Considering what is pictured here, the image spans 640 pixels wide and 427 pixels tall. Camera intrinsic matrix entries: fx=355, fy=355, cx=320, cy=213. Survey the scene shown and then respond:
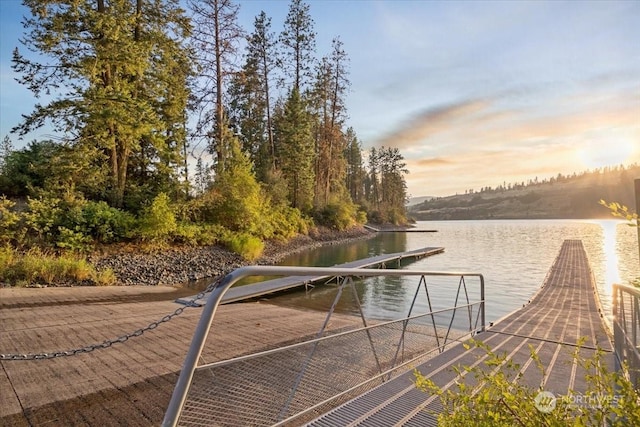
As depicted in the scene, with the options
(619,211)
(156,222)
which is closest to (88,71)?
(156,222)

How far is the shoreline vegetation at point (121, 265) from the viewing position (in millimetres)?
8250

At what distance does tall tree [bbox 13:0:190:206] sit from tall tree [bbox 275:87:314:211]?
14.5 m

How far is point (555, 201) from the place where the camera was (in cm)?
11956

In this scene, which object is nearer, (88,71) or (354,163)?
(88,71)

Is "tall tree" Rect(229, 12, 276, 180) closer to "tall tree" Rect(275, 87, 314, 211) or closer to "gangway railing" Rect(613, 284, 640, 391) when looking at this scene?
"tall tree" Rect(275, 87, 314, 211)

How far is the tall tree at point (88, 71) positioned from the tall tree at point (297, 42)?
1537 cm

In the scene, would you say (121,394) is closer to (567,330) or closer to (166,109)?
(567,330)

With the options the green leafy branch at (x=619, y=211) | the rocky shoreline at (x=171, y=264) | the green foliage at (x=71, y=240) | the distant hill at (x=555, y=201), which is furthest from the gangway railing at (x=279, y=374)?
the distant hill at (x=555, y=201)

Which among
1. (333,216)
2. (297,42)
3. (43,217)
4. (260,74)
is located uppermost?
(297,42)

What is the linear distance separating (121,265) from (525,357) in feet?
34.1

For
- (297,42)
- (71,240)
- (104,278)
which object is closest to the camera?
(104,278)

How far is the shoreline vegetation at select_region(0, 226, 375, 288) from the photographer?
825 cm

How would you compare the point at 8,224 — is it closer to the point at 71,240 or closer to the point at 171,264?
the point at 71,240

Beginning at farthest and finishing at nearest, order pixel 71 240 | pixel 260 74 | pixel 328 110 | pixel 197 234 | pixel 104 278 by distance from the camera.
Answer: pixel 328 110, pixel 260 74, pixel 197 234, pixel 71 240, pixel 104 278
